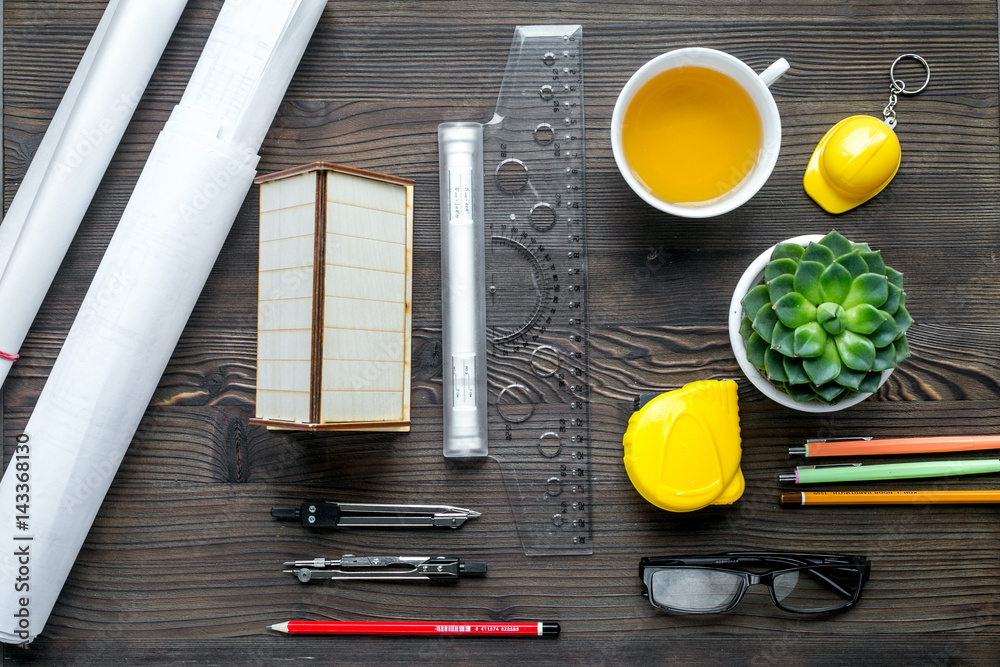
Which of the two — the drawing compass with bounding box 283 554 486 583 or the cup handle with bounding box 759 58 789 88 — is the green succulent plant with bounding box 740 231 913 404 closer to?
the cup handle with bounding box 759 58 789 88

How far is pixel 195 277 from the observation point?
2.12 feet

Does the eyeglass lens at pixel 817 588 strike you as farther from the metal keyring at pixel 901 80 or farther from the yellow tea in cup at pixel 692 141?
the metal keyring at pixel 901 80

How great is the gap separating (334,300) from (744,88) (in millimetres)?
457

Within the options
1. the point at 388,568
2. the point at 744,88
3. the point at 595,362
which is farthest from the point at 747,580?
the point at 744,88

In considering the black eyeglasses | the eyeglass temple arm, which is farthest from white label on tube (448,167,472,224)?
the eyeglass temple arm

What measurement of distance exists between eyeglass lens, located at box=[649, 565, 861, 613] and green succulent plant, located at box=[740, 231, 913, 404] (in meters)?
0.24

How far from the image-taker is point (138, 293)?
0.63 meters

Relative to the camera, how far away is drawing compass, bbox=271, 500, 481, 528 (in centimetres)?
66

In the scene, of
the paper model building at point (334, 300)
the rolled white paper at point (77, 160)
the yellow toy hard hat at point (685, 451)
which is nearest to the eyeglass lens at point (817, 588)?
the yellow toy hard hat at point (685, 451)

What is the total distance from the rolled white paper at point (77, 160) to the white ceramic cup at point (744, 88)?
0.49 meters

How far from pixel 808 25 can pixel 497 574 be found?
705 mm

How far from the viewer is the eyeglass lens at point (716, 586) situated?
2.17ft

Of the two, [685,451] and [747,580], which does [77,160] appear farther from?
[747,580]

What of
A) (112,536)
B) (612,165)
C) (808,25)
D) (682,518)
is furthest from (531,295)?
(112,536)
